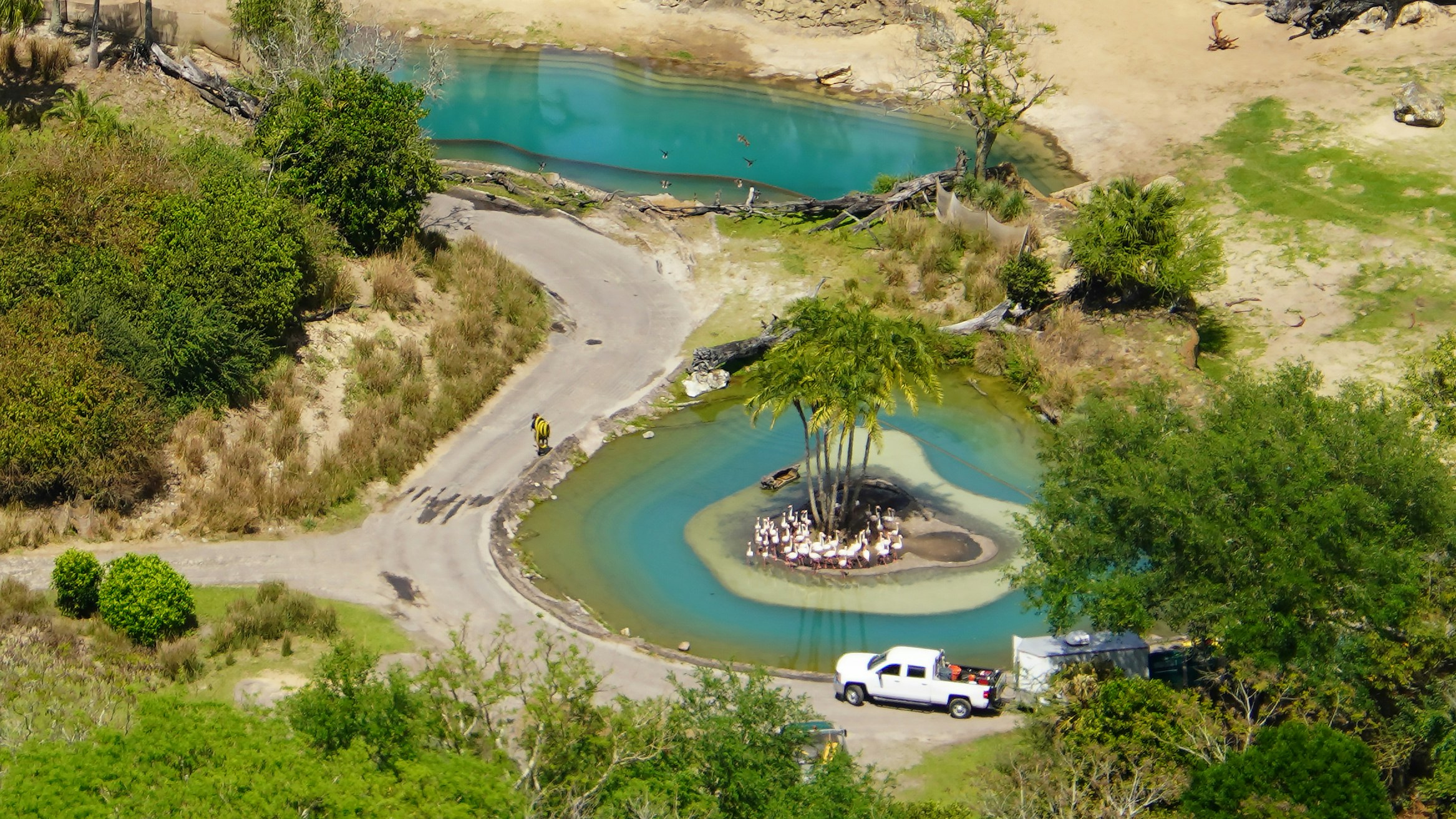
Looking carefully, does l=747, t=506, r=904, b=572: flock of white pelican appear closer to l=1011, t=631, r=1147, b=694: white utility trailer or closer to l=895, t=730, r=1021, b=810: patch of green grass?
l=1011, t=631, r=1147, b=694: white utility trailer

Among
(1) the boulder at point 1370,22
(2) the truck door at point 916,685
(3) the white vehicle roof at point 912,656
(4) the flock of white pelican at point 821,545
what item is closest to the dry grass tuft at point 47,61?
(4) the flock of white pelican at point 821,545

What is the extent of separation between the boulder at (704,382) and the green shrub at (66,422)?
649 inches

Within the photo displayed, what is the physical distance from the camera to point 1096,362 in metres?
49.2

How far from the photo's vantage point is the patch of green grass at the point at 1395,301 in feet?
161

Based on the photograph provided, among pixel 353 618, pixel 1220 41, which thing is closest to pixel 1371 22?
pixel 1220 41

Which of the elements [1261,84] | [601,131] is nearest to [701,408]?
[601,131]

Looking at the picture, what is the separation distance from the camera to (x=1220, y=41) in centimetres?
7200

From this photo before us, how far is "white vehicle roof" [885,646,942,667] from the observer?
1350 inches

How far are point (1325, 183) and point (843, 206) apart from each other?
18.6 metres

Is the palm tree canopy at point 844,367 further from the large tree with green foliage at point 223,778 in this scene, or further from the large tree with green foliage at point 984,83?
the large tree with green foliage at point 984,83

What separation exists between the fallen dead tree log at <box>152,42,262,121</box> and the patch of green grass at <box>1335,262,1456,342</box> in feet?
135

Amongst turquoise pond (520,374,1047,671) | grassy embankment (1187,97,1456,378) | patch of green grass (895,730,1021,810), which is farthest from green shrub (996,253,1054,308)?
patch of green grass (895,730,1021,810)

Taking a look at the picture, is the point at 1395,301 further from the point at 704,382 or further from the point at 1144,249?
the point at 704,382

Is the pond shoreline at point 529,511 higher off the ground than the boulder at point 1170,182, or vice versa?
the boulder at point 1170,182
